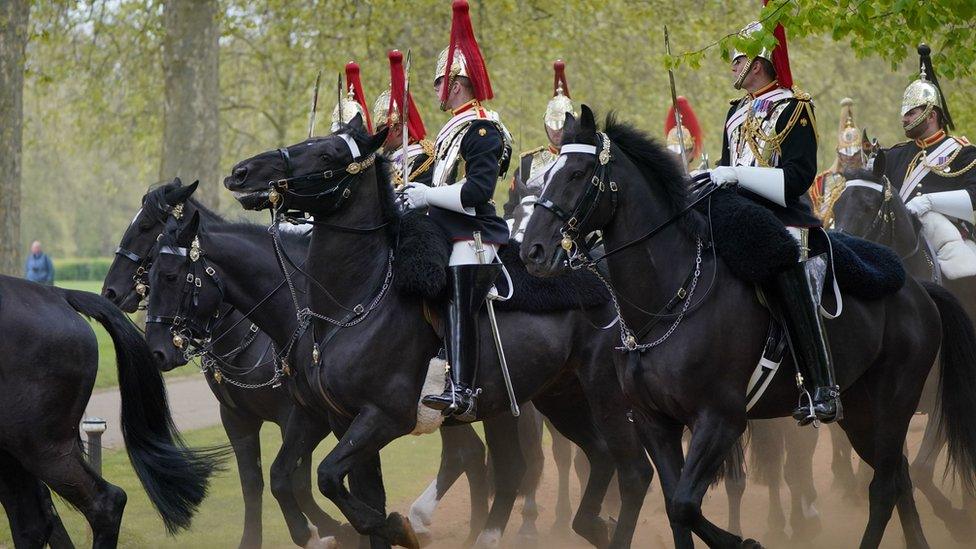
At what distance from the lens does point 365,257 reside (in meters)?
6.78

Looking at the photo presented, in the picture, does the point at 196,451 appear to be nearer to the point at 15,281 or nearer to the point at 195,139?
the point at 15,281

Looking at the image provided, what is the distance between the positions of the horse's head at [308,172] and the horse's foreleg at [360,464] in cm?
112

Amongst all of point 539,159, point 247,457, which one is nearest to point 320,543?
point 247,457

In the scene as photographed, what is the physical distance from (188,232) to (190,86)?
10.4 m

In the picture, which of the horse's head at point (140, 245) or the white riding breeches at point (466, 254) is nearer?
the white riding breeches at point (466, 254)

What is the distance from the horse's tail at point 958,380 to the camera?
7.53 m

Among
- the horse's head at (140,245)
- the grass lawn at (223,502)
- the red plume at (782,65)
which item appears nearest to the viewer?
the red plume at (782,65)

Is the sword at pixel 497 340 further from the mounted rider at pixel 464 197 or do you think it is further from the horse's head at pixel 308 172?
the horse's head at pixel 308 172

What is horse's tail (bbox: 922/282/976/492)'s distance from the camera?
7527 mm

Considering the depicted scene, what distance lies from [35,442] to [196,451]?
116cm

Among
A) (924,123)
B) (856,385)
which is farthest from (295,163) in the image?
(924,123)

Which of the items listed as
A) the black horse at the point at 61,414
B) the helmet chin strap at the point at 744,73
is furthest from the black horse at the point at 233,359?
the helmet chin strap at the point at 744,73

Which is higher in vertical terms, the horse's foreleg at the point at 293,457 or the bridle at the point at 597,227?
the bridle at the point at 597,227

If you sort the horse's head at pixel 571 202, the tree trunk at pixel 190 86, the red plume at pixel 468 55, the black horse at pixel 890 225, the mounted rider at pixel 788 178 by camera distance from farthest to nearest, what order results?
the tree trunk at pixel 190 86
the black horse at pixel 890 225
the red plume at pixel 468 55
the mounted rider at pixel 788 178
the horse's head at pixel 571 202
